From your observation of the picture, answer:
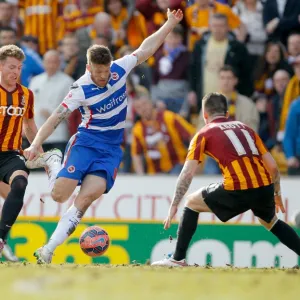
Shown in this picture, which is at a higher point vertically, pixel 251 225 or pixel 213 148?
pixel 213 148

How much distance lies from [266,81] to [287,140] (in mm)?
1569

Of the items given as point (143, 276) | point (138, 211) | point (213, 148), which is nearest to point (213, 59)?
point (138, 211)

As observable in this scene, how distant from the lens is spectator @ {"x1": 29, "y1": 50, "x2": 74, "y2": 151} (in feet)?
45.5

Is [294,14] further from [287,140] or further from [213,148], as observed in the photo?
[213,148]

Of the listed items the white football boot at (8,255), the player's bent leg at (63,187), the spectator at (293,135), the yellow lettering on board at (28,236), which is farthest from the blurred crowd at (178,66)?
the player's bent leg at (63,187)

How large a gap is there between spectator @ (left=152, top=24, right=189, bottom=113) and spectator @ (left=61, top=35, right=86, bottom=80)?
118cm

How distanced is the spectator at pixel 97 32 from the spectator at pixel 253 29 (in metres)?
2.04

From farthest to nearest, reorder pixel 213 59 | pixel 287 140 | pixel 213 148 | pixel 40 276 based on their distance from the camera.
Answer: pixel 213 59
pixel 287 140
pixel 213 148
pixel 40 276

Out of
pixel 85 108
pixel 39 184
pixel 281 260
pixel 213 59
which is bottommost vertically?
pixel 281 260

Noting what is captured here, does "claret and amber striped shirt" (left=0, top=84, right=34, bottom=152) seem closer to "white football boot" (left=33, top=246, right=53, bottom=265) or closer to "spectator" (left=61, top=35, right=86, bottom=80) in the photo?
"white football boot" (left=33, top=246, right=53, bottom=265)

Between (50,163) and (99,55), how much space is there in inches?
57.1

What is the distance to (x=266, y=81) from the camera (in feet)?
46.2

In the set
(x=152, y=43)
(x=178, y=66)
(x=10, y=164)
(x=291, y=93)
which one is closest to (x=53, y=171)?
(x=10, y=164)

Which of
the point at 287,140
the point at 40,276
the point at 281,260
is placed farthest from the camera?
the point at 287,140
